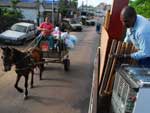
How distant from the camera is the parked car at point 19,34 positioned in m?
26.5

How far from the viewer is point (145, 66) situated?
226 inches

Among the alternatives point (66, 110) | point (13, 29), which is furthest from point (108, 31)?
point (13, 29)

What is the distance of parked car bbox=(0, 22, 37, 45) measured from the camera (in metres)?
26.5

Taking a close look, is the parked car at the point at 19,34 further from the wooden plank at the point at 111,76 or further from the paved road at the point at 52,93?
the wooden plank at the point at 111,76

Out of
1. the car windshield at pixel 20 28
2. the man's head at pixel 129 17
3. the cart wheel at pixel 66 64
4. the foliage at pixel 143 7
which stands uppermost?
the man's head at pixel 129 17

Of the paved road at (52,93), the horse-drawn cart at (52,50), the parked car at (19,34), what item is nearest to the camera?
the paved road at (52,93)

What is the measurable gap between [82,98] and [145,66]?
617cm

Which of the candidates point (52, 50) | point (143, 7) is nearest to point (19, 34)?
point (143, 7)

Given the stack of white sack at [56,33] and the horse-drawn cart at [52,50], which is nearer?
the horse-drawn cart at [52,50]

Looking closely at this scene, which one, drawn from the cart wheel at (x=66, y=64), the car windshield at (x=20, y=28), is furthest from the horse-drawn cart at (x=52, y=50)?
the car windshield at (x=20, y=28)

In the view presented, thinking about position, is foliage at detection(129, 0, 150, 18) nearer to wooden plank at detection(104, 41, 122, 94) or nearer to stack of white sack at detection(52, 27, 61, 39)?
stack of white sack at detection(52, 27, 61, 39)

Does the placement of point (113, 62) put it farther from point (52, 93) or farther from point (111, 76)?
point (52, 93)

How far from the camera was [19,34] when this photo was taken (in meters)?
27.2

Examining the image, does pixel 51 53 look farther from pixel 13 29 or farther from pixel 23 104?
pixel 13 29
